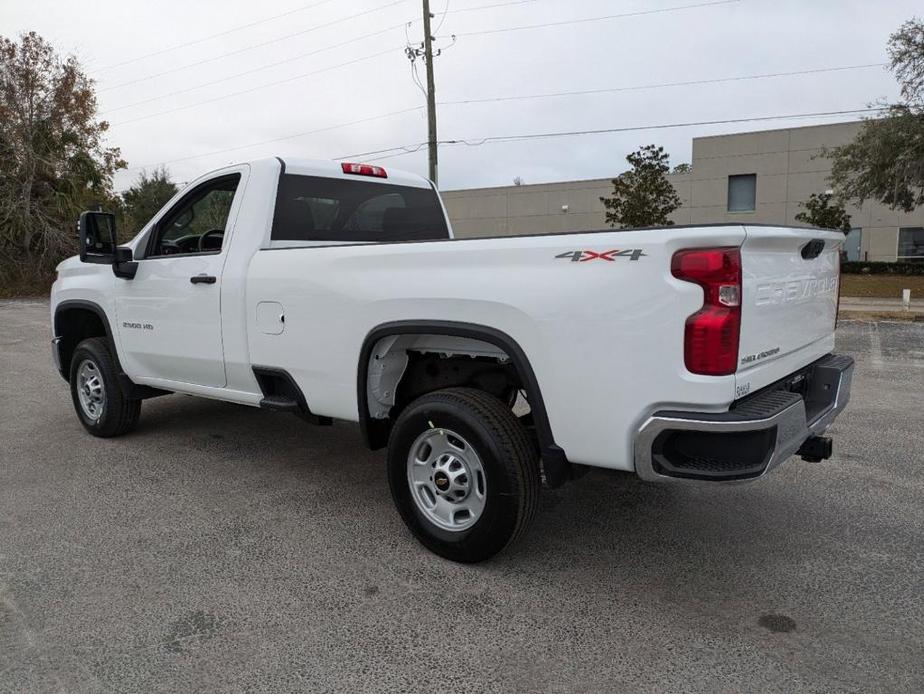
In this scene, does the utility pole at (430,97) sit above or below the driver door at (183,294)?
above

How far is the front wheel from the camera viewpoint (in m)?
3.12

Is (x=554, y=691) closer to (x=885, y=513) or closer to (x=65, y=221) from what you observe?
(x=885, y=513)

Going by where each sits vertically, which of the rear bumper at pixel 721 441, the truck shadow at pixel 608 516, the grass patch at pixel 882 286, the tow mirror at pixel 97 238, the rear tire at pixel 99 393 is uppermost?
the tow mirror at pixel 97 238

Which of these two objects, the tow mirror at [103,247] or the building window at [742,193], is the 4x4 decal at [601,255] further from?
the building window at [742,193]

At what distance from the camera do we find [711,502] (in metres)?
4.25

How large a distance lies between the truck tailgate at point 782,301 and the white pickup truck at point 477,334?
0.05ft

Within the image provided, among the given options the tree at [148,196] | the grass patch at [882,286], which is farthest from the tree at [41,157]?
the grass patch at [882,286]

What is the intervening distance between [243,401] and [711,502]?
295 centimetres

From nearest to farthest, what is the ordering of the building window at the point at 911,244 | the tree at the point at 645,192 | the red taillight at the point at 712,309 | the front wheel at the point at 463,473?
1. the red taillight at the point at 712,309
2. the front wheel at the point at 463,473
3. the tree at the point at 645,192
4. the building window at the point at 911,244

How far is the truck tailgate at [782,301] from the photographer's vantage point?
107 inches

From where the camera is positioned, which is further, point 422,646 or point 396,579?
point 396,579

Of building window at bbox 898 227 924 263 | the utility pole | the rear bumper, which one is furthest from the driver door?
building window at bbox 898 227 924 263

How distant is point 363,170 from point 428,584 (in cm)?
294

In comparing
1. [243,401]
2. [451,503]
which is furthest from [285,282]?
A: [451,503]
